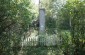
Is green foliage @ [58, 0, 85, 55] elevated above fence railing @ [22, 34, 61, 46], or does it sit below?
above

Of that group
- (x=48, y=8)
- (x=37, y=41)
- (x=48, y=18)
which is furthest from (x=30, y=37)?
(x=48, y=8)

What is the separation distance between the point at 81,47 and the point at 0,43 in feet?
11.6

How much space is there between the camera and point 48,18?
22.9 m

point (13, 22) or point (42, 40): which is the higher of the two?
point (13, 22)

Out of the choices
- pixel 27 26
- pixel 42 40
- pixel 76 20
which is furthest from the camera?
pixel 42 40

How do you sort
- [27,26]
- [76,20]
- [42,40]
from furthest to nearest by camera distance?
[42,40] < [27,26] < [76,20]

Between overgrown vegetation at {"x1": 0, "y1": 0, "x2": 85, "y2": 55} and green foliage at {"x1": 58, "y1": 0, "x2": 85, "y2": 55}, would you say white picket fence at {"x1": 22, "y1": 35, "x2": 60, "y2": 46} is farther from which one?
green foliage at {"x1": 58, "y1": 0, "x2": 85, "y2": 55}

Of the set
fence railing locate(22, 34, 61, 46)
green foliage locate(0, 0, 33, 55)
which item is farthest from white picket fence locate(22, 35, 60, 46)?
green foliage locate(0, 0, 33, 55)

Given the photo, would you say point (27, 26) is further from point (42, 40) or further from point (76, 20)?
point (76, 20)

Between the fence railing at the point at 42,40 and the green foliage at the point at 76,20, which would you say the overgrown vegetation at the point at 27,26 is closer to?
the green foliage at the point at 76,20

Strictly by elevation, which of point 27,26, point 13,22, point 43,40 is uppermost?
point 13,22

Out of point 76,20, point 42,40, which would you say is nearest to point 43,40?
point 42,40

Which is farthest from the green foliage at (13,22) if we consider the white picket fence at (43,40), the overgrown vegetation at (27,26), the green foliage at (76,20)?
the green foliage at (76,20)

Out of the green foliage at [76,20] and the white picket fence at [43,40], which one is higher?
the green foliage at [76,20]
